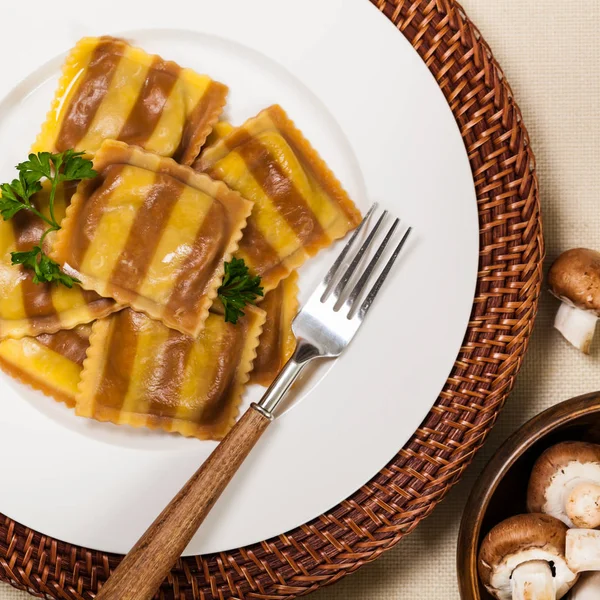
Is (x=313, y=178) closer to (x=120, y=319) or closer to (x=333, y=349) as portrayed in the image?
(x=333, y=349)

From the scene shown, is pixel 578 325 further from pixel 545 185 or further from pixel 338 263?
pixel 338 263

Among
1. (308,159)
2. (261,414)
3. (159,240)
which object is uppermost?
(308,159)

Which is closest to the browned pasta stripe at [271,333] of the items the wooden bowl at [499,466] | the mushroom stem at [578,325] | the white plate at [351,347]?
the white plate at [351,347]

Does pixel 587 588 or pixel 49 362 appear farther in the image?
pixel 49 362

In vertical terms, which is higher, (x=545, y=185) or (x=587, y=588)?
(x=545, y=185)

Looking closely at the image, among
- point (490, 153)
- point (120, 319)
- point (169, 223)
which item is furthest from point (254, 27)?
point (120, 319)

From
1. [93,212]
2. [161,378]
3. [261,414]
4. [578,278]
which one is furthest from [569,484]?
[93,212]

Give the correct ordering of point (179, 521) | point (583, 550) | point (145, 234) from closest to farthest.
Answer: point (179, 521) < point (583, 550) < point (145, 234)

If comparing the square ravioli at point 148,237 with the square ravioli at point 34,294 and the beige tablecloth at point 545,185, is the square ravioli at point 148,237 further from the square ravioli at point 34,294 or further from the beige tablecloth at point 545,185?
the beige tablecloth at point 545,185
